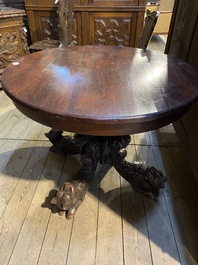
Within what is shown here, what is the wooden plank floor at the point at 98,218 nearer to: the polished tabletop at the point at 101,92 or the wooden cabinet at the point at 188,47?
the wooden cabinet at the point at 188,47

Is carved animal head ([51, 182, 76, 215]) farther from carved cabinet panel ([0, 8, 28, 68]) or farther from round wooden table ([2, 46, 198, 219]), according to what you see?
carved cabinet panel ([0, 8, 28, 68])

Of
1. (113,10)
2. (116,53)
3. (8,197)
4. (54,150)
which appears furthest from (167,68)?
(113,10)

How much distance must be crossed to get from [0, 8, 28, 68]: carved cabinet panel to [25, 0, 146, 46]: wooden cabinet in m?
0.23

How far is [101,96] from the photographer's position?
0.85m

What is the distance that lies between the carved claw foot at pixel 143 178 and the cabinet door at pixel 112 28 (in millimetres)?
2103

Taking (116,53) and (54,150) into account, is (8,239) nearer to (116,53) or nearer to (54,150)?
(54,150)

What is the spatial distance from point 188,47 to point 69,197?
1272mm

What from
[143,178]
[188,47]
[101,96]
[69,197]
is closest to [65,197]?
[69,197]

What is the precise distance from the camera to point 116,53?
1396 mm

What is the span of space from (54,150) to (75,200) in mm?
571

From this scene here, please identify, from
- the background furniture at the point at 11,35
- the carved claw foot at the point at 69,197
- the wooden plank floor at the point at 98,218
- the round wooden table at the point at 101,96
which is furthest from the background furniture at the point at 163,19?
the carved claw foot at the point at 69,197

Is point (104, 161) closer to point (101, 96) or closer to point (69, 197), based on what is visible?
point (69, 197)

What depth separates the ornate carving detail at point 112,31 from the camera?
2727 mm

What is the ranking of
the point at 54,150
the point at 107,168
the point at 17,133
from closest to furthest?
the point at 107,168 < the point at 54,150 < the point at 17,133
